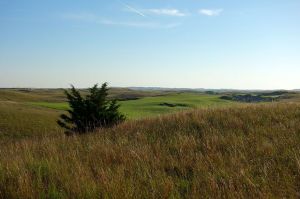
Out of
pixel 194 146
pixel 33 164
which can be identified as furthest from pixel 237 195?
pixel 33 164

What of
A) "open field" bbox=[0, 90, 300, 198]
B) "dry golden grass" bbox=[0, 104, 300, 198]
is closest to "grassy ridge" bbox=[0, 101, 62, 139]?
"open field" bbox=[0, 90, 300, 198]

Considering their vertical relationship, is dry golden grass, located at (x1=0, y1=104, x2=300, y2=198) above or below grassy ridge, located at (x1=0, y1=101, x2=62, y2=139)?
above

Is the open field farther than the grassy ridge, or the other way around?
the grassy ridge

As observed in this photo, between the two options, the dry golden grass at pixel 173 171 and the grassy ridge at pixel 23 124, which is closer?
the dry golden grass at pixel 173 171

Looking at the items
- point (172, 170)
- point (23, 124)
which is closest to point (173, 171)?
point (172, 170)

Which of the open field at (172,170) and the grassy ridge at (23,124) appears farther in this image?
the grassy ridge at (23,124)

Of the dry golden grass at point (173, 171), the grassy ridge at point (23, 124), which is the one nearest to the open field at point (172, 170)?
the dry golden grass at point (173, 171)

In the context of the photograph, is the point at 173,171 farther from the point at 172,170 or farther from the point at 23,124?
the point at 23,124

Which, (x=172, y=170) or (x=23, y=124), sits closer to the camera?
(x=172, y=170)

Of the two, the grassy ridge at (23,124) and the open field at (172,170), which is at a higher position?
the open field at (172,170)

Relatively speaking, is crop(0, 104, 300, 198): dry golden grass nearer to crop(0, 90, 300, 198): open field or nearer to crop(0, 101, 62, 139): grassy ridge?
crop(0, 90, 300, 198): open field

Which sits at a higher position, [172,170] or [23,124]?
[172,170]

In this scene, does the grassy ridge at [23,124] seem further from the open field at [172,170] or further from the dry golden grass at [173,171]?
the dry golden grass at [173,171]

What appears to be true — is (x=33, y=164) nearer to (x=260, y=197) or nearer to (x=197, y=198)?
(x=197, y=198)
